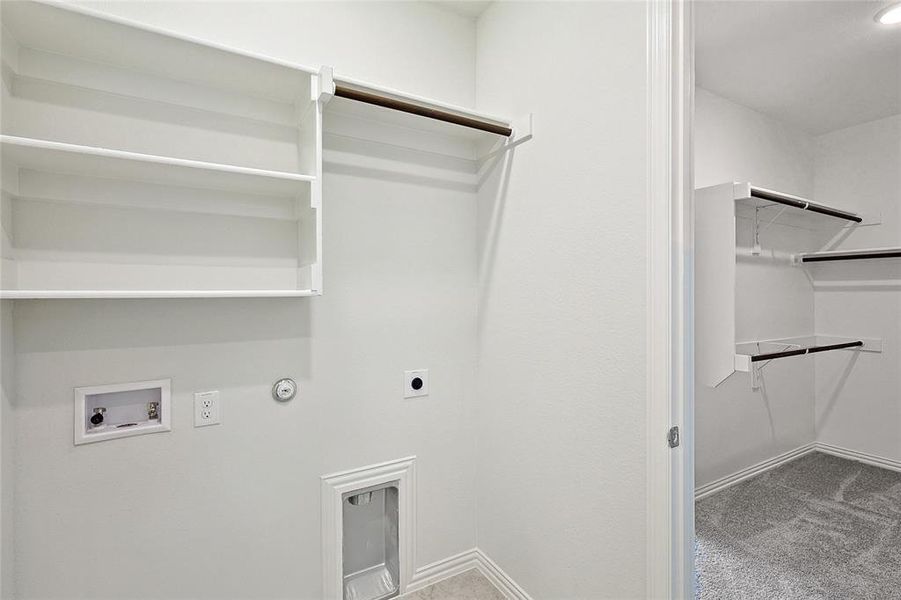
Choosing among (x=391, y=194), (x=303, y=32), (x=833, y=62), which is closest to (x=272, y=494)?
(x=391, y=194)

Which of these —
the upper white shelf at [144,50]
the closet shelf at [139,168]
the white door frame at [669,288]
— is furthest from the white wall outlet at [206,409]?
the white door frame at [669,288]

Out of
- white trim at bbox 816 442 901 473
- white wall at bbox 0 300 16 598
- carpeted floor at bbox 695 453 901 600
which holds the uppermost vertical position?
white wall at bbox 0 300 16 598

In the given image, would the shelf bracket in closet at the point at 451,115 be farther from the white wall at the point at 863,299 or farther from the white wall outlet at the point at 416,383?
the white wall at the point at 863,299

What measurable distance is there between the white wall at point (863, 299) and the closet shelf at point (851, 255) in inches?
10.6

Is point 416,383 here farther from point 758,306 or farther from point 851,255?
point 851,255

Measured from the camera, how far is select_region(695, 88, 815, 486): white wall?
8.71 feet

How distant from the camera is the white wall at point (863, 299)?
10.1 ft

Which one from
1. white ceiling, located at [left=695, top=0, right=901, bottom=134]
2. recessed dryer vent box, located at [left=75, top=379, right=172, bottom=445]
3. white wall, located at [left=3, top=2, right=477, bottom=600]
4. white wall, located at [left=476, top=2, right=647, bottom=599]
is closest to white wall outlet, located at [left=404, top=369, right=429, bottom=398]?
white wall, located at [left=3, top=2, right=477, bottom=600]

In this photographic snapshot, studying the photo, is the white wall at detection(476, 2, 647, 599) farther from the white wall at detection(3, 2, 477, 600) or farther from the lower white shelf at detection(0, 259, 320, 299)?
the lower white shelf at detection(0, 259, 320, 299)

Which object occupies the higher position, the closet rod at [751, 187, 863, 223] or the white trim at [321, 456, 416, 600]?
the closet rod at [751, 187, 863, 223]

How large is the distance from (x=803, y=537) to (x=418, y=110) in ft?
9.30

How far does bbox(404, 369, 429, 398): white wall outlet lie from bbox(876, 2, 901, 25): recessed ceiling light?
259 cm

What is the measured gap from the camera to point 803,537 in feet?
7.27

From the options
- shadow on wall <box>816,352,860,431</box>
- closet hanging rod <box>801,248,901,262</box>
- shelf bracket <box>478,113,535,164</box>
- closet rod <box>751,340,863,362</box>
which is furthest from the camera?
shadow on wall <box>816,352,860,431</box>
